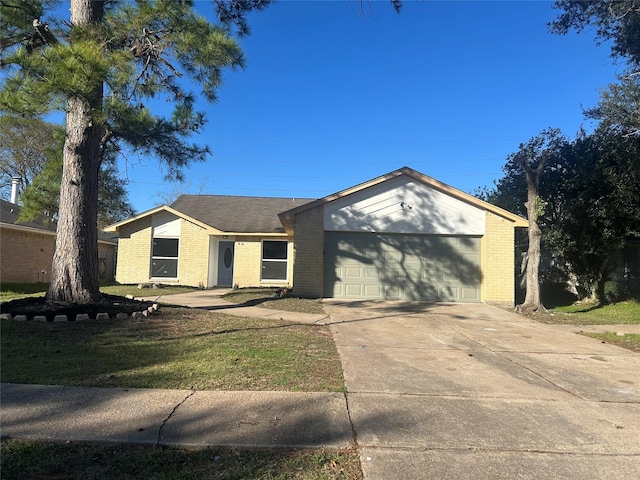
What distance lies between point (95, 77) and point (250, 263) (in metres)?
13.0

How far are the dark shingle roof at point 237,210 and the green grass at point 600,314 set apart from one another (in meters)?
11.3

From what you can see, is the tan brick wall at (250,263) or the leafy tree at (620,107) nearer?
the leafy tree at (620,107)

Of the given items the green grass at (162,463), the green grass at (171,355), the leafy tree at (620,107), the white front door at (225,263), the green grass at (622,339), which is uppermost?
the leafy tree at (620,107)

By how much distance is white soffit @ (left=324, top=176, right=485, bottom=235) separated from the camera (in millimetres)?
15078

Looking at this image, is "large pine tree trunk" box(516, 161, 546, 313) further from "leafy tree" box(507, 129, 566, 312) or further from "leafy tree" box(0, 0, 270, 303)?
"leafy tree" box(0, 0, 270, 303)

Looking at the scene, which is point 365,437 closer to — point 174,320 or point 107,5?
Result: point 174,320

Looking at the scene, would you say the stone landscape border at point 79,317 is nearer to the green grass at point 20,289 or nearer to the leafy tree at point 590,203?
the green grass at point 20,289

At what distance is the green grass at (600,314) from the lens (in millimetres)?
11859

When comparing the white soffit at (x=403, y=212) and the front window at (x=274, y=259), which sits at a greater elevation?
the white soffit at (x=403, y=212)

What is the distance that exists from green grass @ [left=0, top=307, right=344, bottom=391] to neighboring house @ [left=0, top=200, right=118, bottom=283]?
1230cm

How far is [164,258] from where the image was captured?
19.9 metres

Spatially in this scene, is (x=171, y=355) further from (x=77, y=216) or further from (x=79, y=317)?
(x=77, y=216)

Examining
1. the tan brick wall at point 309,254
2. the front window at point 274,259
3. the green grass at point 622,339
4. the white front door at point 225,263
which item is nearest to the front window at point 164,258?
the white front door at point 225,263

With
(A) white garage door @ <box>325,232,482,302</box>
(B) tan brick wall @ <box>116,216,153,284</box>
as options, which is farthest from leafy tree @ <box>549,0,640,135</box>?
(B) tan brick wall @ <box>116,216,153,284</box>
